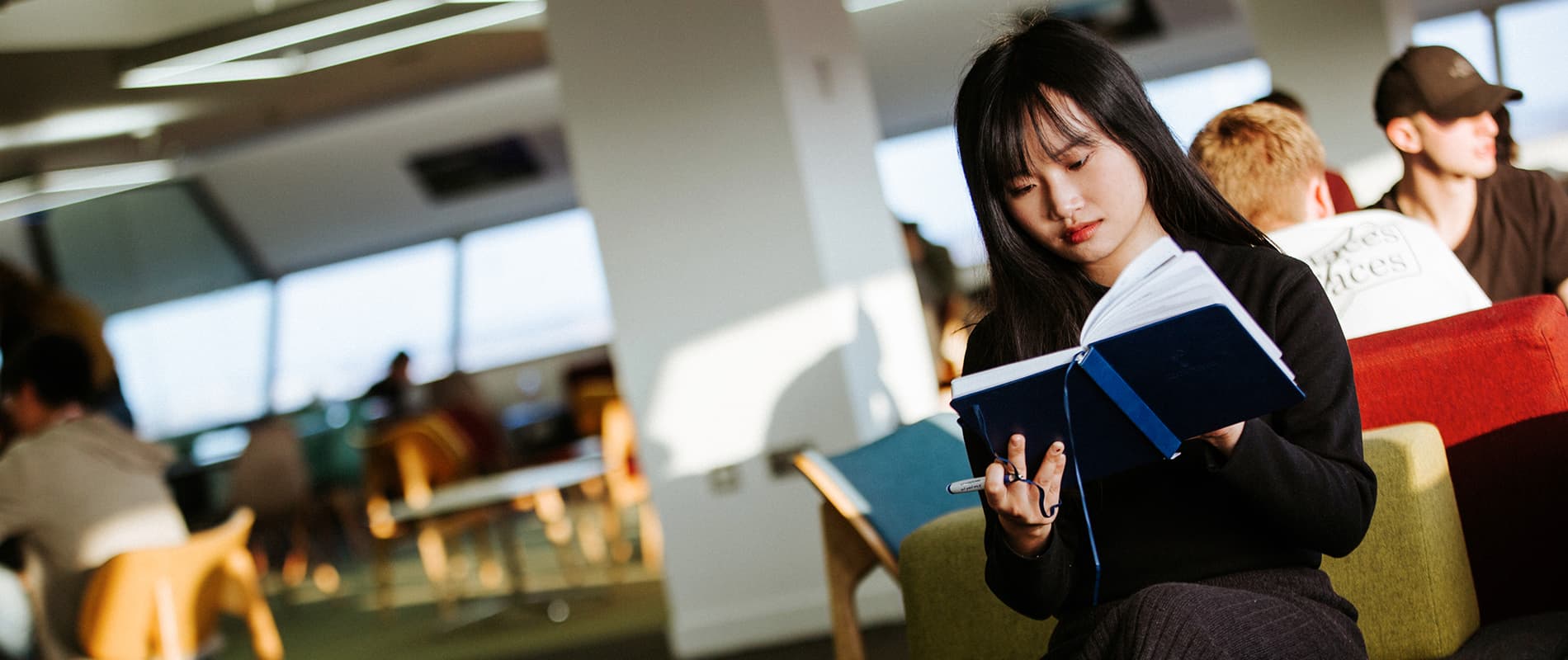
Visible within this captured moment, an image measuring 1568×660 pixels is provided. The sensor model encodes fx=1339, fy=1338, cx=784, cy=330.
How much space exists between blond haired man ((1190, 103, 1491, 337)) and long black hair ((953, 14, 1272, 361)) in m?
0.62

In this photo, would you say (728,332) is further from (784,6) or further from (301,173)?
(301,173)

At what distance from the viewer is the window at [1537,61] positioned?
394 inches

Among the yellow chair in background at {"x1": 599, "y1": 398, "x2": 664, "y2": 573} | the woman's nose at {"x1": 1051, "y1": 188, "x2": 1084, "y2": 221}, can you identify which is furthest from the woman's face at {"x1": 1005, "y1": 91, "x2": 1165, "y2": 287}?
the yellow chair in background at {"x1": 599, "y1": 398, "x2": 664, "y2": 573}

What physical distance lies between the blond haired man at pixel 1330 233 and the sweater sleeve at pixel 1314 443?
0.69 meters

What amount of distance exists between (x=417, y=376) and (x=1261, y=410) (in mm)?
12087

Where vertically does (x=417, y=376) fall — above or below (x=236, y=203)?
below

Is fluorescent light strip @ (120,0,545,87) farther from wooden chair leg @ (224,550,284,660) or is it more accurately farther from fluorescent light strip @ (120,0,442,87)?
wooden chair leg @ (224,550,284,660)

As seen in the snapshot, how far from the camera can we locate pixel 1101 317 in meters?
1.20

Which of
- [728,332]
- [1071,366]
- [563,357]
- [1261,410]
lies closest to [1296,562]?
[1261,410]

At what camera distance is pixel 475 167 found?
465 inches

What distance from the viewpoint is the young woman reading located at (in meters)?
1.28

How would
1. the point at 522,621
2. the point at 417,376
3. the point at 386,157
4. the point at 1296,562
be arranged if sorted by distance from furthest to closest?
the point at 417,376, the point at 386,157, the point at 522,621, the point at 1296,562

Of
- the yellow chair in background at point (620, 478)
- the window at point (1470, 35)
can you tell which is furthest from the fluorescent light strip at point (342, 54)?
the window at point (1470, 35)

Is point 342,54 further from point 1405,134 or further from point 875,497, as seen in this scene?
point 1405,134
